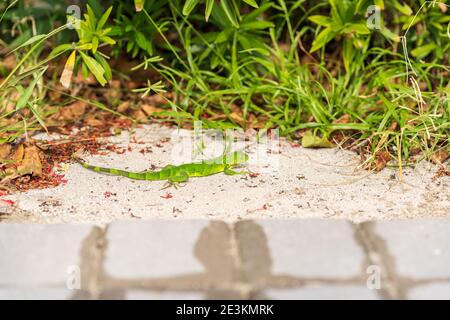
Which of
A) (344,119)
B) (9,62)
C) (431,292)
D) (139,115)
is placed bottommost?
(431,292)

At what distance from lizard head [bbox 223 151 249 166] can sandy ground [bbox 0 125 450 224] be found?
0.17 feet

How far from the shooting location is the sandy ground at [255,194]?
2602 millimetres

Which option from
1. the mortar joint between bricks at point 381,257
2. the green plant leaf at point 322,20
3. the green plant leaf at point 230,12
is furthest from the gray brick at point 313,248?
the green plant leaf at point 322,20

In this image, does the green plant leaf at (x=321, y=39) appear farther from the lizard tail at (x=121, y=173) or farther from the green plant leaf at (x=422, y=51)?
the lizard tail at (x=121, y=173)

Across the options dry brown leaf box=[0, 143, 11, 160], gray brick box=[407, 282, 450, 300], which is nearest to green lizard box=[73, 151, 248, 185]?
dry brown leaf box=[0, 143, 11, 160]

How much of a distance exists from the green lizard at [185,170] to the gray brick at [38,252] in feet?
1.64

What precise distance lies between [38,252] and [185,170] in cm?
78

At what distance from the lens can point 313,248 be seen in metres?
2.30

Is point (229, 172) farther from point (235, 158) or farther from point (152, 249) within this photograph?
point (152, 249)

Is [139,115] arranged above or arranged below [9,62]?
below

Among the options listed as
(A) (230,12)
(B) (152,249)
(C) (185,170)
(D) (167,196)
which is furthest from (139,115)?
(B) (152,249)

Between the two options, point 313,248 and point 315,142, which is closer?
point 313,248

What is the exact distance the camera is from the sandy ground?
2602 mm
